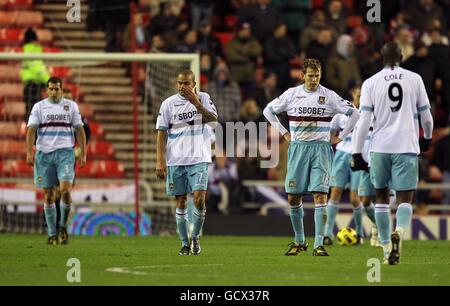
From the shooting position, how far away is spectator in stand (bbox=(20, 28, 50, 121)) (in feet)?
77.7

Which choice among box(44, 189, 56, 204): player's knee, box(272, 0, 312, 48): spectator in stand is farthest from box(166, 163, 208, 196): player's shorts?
box(272, 0, 312, 48): spectator in stand

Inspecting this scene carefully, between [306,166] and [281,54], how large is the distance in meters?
11.0

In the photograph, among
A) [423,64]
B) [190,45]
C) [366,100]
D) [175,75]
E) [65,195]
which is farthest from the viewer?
[190,45]

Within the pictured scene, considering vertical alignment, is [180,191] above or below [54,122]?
below

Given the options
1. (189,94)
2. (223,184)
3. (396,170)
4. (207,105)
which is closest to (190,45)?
(223,184)

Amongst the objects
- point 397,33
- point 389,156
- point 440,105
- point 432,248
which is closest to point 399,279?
point 389,156

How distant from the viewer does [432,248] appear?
60.7 ft

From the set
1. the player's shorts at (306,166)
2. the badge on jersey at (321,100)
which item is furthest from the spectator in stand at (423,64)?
the player's shorts at (306,166)

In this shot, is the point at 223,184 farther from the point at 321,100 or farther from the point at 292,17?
the point at 321,100

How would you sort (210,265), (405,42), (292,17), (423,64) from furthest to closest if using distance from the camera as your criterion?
1. (292,17)
2. (405,42)
3. (423,64)
4. (210,265)

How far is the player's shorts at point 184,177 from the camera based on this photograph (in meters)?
15.5

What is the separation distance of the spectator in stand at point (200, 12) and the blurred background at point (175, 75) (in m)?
0.02

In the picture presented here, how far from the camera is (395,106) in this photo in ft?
43.5

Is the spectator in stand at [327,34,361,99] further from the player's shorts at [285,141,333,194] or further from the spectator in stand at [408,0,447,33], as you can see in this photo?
the player's shorts at [285,141,333,194]
